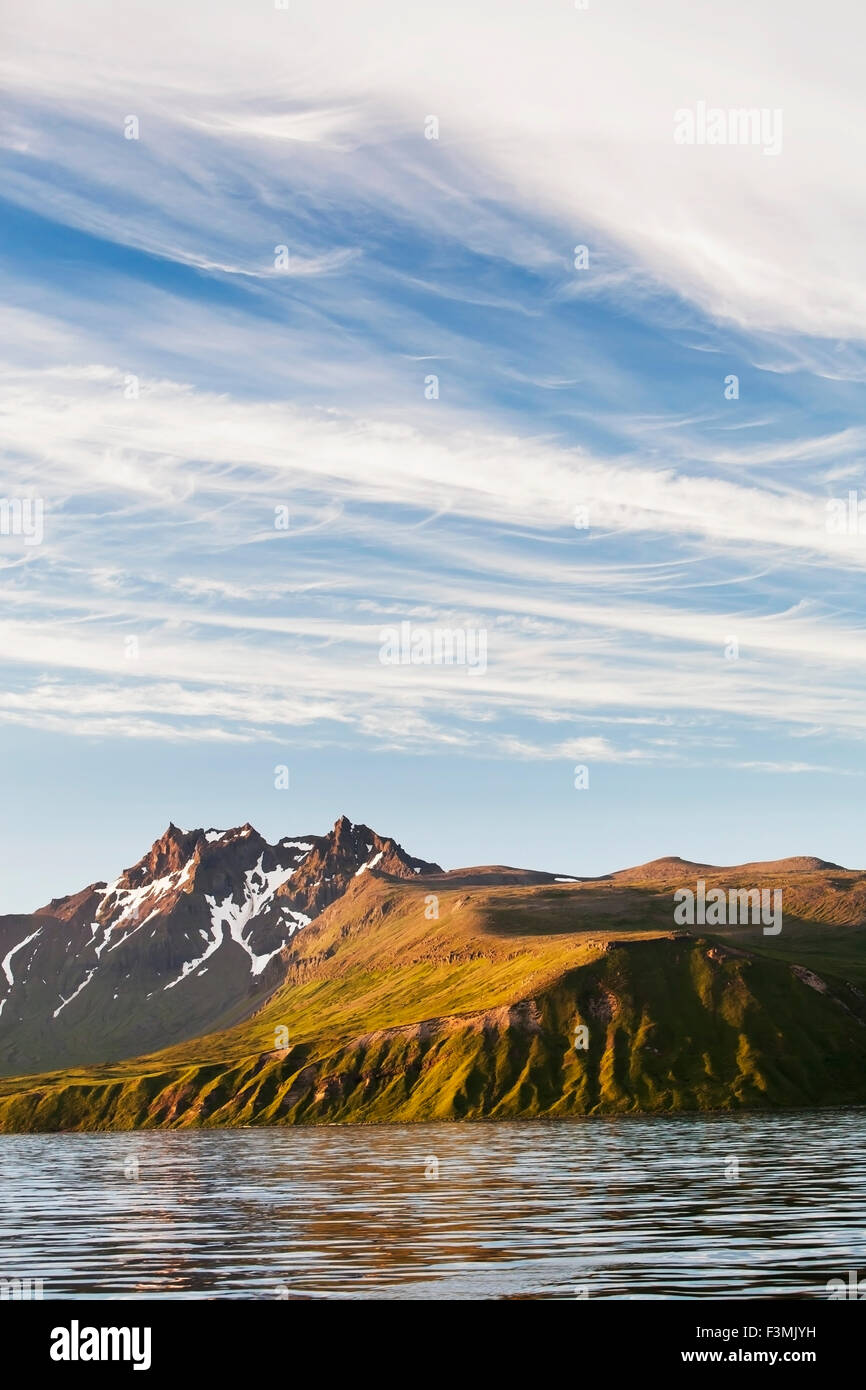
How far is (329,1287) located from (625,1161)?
87.7 m

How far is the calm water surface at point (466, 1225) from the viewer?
197 ft

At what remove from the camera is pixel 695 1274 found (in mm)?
59812

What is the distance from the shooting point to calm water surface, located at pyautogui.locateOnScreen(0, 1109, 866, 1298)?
60094mm

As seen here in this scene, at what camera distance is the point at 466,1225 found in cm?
8425
